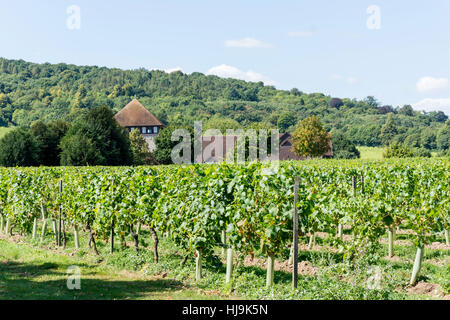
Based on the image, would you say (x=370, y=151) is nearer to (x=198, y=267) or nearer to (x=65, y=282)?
(x=198, y=267)

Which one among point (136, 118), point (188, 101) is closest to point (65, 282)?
point (136, 118)

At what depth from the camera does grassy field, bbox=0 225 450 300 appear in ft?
29.6

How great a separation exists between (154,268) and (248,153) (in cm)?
6154

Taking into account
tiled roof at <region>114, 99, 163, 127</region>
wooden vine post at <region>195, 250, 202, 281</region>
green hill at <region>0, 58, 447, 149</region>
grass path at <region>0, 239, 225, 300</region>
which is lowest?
grass path at <region>0, 239, 225, 300</region>

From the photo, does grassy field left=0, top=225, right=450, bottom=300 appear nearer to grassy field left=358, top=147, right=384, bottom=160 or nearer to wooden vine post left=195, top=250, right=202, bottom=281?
wooden vine post left=195, top=250, right=202, bottom=281

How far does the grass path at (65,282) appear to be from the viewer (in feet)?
32.0

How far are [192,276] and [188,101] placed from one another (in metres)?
151

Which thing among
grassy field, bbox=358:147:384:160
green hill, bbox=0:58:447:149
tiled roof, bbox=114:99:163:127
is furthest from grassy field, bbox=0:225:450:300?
green hill, bbox=0:58:447:149

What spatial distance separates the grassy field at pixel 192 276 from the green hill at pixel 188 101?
101 meters

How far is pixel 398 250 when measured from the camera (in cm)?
1385

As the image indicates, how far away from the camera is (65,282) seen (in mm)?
11156

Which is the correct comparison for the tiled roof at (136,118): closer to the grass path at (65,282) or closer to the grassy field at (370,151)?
the grassy field at (370,151)
